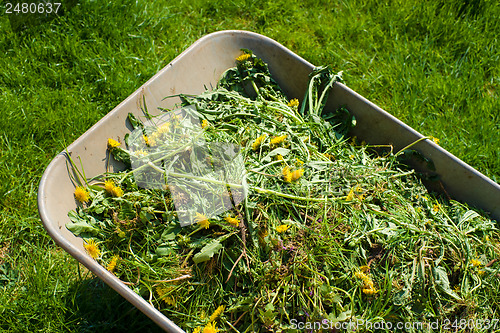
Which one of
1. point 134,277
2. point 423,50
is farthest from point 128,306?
point 423,50

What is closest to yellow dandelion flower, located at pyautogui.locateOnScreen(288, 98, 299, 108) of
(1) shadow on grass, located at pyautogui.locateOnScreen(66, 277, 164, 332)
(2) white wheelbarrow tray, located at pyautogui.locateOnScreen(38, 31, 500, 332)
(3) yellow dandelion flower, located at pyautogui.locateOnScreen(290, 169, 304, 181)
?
(2) white wheelbarrow tray, located at pyautogui.locateOnScreen(38, 31, 500, 332)

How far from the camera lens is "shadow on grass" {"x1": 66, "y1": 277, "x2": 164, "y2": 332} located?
80.7 inches

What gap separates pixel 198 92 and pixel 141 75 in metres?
0.82

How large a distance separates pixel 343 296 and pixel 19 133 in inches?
87.9

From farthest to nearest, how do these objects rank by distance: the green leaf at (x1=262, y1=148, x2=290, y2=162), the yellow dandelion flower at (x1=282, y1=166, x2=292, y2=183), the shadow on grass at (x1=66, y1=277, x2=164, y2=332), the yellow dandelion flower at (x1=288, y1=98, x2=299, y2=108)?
1. the yellow dandelion flower at (x1=288, y1=98, x2=299, y2=108)
2. the shadow on grass at (x1=66, y1=277, x2=164, y2=332)
3. the green leaf at (x1=262, y1=148, x2=290, y2=162)
4. the yellow dandelion flower at (x1=282, y1=166, x2=292, y2=183)

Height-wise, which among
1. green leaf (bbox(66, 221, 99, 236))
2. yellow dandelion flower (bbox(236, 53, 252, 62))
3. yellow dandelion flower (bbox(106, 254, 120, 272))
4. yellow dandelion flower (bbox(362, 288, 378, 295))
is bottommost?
yellow dandelion flower (bbox(106, 254, 120, 272))

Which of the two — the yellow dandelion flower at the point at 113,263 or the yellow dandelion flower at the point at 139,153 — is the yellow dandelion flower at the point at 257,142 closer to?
the yellow dandelion flower at the point at 139,153

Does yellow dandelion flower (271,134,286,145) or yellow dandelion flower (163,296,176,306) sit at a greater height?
yellow dandelion flower (271,134,286,145)

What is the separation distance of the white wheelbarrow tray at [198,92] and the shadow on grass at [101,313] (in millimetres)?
533

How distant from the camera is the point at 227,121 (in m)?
2.19

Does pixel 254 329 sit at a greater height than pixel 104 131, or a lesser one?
lesser

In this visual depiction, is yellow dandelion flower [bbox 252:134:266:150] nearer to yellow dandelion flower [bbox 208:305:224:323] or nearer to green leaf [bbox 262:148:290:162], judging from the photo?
green leaf [bbox 262:148:290:162]

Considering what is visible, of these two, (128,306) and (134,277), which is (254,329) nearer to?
(134,277)

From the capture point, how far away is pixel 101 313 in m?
2.10
